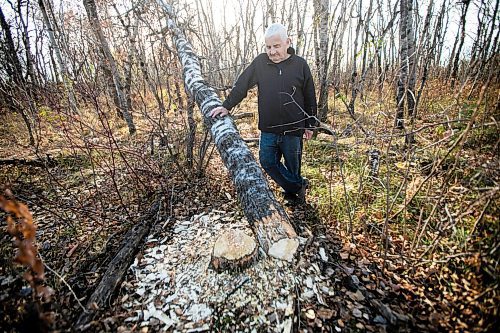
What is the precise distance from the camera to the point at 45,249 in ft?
7.74

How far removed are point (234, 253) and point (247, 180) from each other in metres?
0.78

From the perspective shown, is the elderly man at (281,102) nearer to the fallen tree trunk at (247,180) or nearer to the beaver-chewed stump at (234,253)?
the fallen tree trunk at (247,180)

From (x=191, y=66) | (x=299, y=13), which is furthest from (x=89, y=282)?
(x=299, y=13)

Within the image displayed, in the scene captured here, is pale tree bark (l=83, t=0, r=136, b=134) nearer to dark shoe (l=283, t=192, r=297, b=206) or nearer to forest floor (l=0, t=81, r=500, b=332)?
forest floor (l=0, t=81, r=500, b=332)

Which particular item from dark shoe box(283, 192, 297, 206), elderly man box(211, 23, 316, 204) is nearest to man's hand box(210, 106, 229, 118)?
elderly man box(211, 23, 316, 204)

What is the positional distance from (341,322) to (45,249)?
273 centimetres

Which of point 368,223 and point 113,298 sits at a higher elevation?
point 368,223

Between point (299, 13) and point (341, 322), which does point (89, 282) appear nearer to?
point (341, 322)

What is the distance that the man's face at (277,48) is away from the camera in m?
2.39

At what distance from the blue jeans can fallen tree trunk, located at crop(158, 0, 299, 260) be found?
29 centimetres

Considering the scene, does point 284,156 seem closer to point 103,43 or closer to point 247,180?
point 247,180

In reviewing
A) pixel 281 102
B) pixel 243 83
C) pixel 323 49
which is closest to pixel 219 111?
pixel 243 83

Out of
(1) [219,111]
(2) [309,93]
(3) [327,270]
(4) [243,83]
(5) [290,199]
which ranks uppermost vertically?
(4) [243,83]

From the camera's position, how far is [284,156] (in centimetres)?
286
